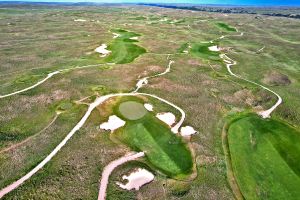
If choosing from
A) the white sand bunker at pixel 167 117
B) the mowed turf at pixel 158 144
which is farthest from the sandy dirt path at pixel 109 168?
the white sand bunker at pixel 167 117

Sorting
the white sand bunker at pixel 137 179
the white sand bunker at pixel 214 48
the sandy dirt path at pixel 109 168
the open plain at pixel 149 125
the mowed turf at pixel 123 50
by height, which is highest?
the white sand bunker at pixel 137 179

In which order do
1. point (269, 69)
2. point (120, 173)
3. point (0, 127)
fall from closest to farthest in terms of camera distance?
point (120, 173)
point (0, 127)
point (269, 69)

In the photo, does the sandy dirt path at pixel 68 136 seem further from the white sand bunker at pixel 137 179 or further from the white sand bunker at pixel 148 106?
the white sand bunker at pixel 137 179

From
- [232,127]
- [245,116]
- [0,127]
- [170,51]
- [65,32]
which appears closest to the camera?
[0,127]

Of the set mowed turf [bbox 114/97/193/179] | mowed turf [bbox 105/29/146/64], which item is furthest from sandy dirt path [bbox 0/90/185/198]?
mowed turf [bbox 105/29/146/64]

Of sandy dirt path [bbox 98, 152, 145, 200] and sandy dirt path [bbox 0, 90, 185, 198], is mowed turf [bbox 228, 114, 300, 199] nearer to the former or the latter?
sandy dirt path [bbox 0, 90, 185, 198]

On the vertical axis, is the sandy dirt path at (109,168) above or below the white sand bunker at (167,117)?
above

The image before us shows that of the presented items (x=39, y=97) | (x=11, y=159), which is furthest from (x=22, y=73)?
(x=11, y=159)

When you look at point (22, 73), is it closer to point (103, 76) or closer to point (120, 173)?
point (103, 76)
